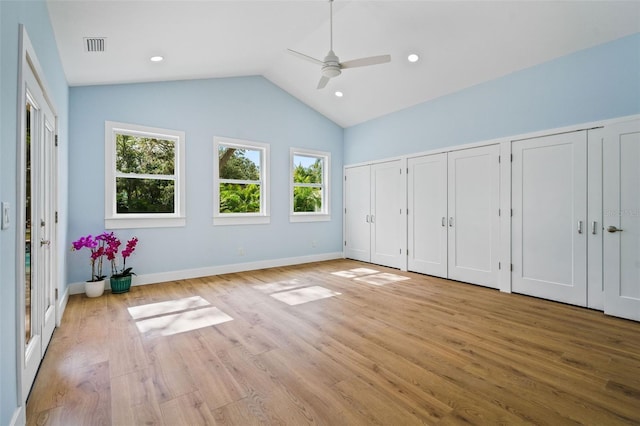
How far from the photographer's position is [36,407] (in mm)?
1839

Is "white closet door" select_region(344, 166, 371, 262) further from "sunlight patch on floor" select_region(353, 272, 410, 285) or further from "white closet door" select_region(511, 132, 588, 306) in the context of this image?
"white closet door" select_region(511, 132, 588, 306)

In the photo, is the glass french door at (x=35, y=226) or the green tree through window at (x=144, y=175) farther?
the green tree through window at (x=144, y=175)

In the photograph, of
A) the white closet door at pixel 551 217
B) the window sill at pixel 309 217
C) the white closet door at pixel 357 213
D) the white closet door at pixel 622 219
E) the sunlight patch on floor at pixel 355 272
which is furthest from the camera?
the white closet door at pixel 357 213

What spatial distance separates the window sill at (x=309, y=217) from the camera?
20.7ft

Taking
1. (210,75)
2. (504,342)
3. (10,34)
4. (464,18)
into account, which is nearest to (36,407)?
(10,34)

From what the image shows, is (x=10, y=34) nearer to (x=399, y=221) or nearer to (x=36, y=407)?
(x=36, y=407)

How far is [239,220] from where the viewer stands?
5.59 m

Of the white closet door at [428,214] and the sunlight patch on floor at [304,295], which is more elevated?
the white closet door at [428,214]

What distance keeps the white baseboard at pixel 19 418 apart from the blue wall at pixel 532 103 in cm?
540

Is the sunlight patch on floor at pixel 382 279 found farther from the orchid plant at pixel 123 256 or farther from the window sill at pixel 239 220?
the orchid plant at pixel 123 256

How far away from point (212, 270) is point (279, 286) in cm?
141

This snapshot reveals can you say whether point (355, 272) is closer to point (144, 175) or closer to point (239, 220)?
point (239, 220)

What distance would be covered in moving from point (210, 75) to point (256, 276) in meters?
3.40

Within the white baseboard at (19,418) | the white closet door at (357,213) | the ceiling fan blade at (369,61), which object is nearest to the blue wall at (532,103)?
the white closet door at (357,213)
